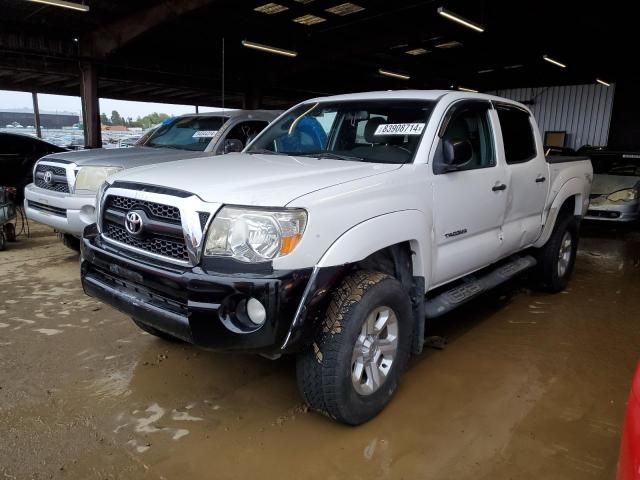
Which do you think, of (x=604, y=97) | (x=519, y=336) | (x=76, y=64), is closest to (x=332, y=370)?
(x=519, y=336)

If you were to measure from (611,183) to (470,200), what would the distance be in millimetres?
6583

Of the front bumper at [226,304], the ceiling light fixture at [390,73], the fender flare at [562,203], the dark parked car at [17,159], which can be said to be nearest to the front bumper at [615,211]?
the fender flare at [562,203]

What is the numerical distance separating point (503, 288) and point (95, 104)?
12.7 m

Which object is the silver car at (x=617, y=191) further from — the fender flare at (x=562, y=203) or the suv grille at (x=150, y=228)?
the suv grille at (x=150, y=228)

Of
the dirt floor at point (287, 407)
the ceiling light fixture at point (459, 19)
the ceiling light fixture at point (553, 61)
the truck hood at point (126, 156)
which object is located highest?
the ceiling light fixture at point (553, 61)

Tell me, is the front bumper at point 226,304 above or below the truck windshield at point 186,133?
below

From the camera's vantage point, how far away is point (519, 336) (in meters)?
3.90

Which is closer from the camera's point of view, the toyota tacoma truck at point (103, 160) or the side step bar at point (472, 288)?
the side step bar at point (472, 288)

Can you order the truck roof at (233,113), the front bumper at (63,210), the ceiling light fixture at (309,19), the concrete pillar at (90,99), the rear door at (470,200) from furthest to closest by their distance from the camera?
1. the concrete pillar at (90,99)
2. the ceiling light fixture at (309,19)
3. the truck roof at (233,113)
4. the front bumper at (63,210)
5. the rear door at (470,200)

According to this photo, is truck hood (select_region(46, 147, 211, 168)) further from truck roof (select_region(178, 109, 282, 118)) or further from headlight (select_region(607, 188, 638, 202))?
headlight (select_region(607, 188, 638, 202))

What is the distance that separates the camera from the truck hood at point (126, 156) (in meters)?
5.21

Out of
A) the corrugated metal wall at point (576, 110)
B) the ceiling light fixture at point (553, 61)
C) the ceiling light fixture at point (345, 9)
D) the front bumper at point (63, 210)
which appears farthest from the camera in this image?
the corrugated metal wall at point (576, 110)

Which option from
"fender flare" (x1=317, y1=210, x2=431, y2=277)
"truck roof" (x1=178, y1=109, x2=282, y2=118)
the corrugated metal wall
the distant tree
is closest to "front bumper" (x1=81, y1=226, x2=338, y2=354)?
"fender flare" (x1=317, y1=210, x2=431, y2=277)

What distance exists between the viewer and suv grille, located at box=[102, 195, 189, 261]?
7.88 ft
